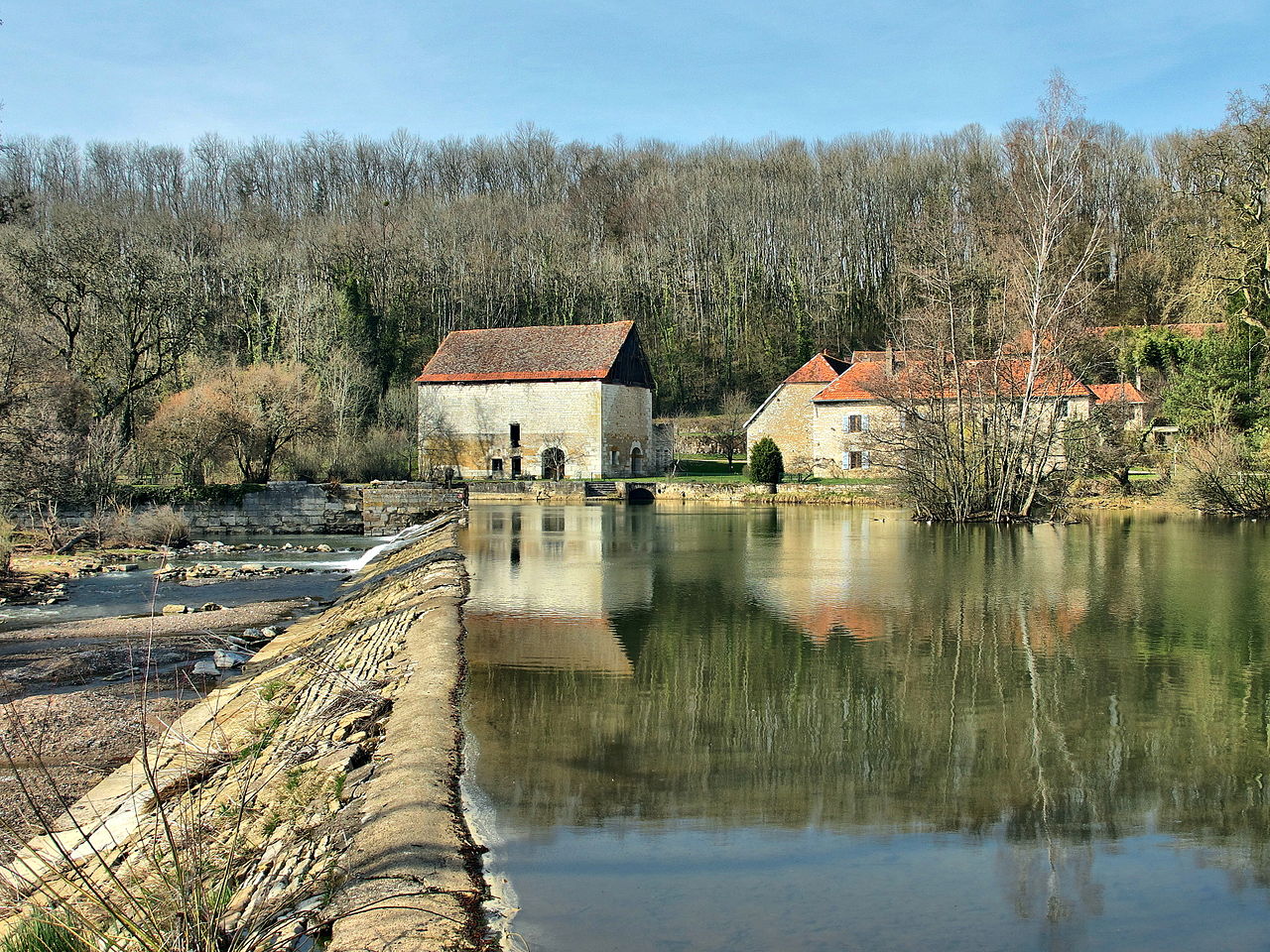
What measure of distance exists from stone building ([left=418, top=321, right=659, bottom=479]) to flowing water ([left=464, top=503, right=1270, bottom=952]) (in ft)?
112

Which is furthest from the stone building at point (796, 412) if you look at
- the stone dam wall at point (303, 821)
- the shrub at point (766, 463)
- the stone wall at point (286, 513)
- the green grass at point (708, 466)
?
the stone dam wall at point (303, 821)

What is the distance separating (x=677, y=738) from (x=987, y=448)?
72.8ft

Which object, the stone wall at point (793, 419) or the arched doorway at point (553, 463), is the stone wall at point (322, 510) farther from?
the stone wall at point (793, 419)

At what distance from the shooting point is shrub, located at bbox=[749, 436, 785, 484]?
39812 mm

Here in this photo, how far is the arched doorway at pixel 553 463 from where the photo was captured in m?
49.4

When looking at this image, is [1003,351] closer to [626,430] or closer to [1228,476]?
[1228,476]

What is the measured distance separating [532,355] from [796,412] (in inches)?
524

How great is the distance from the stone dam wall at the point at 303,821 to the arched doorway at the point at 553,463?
3824 centimetres

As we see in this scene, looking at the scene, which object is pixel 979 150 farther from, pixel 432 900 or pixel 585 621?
pixel 432 900

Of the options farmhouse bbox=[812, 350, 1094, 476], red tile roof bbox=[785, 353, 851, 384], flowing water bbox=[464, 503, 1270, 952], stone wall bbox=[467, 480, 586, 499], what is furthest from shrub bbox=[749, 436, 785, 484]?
flowing water bbox=[464, 503, 1270, 952]

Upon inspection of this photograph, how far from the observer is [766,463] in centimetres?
3975

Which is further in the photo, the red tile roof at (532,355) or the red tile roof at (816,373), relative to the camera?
the red tile roof at (532,355)

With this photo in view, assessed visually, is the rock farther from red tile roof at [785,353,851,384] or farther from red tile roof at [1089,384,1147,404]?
red tile roof at [1089,384,1147,404]

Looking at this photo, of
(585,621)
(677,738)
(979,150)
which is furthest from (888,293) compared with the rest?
(677,738)
